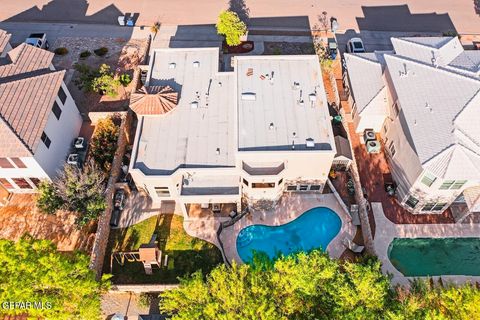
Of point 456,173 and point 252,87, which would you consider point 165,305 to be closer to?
point 252,87

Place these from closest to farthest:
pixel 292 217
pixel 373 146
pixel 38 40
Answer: pixel 292 217, pixel 373 146, pixel 38 40

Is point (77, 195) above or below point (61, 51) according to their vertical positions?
below

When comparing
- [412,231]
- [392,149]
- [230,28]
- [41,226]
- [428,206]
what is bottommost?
[412,231]

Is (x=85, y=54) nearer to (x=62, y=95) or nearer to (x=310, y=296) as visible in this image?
(x=62, y=95)

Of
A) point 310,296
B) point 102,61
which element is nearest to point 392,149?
point 310,296

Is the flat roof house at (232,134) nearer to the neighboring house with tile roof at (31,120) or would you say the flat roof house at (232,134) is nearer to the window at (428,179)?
the neighboring house with tile roof at (31,120)

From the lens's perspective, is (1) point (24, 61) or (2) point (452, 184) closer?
(2) point (452, 184)

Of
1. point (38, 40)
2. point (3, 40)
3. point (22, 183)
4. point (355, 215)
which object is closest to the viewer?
point (355, 215)
